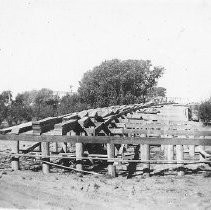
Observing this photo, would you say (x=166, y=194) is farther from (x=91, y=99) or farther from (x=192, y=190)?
(x=91, y=99)

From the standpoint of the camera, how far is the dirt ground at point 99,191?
5.76 m

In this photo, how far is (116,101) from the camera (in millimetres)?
40406

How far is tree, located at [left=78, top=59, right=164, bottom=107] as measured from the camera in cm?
4191

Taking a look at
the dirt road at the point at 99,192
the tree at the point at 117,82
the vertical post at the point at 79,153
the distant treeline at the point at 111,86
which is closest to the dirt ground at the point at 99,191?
the dirt road at the point at 99,192

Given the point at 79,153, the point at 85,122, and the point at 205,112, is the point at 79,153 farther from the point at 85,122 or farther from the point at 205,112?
the point at 205,112

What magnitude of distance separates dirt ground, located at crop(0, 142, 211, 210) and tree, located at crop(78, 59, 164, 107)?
106 feet

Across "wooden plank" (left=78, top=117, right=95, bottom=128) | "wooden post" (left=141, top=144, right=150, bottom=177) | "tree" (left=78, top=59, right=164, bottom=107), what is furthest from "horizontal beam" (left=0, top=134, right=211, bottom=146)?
"tree" (left=78, top=59, right=164, bottom=107)

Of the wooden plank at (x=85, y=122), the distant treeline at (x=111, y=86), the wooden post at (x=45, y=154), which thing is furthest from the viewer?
the distant treeline at (x=111, y=86)

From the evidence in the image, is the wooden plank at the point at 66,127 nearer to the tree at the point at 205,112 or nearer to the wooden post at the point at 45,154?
the wooden post at the point at 45,154

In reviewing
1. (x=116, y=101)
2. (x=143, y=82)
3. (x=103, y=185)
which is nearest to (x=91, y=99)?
(x=116, y=101)

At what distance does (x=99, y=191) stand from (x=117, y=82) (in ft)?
127

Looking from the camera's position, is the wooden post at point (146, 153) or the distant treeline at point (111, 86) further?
the distant treeline at point (111, 86)

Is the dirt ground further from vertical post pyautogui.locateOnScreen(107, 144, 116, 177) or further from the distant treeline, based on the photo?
the distant treeline

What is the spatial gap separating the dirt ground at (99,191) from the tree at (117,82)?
32.4 m
